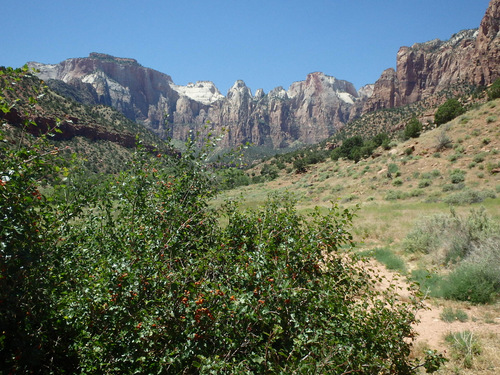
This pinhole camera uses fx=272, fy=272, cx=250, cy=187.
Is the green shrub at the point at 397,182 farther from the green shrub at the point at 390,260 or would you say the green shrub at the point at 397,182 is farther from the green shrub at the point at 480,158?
the green shrub at the point at 390,260

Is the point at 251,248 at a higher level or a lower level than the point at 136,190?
lower

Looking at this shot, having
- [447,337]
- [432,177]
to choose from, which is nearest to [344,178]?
[432,177]

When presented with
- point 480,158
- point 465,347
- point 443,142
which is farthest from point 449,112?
point 465,347

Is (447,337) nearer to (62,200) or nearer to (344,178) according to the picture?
(62,200)

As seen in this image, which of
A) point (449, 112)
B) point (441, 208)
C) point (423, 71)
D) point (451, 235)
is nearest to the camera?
point (451, 235)

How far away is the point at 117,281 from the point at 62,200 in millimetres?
1627

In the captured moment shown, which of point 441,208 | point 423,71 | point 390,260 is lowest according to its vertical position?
point 390,260

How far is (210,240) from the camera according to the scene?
13.7 ft

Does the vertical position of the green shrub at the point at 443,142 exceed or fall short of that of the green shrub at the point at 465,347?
it exceeds it

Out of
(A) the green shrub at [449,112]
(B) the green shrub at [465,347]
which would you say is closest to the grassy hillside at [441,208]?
(B) the green shrub at [465,347]

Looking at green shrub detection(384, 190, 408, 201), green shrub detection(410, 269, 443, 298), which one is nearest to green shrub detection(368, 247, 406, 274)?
green shrub detection(410, 269, 443, 298)

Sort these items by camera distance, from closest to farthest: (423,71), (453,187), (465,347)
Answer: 1. (465,347)
2. (453,187)
3. (423,71)

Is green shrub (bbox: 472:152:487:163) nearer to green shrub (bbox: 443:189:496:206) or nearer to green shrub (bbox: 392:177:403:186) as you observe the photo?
green shrub (bbox: 392:177:403:186)

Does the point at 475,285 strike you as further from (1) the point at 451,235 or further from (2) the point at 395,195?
(2) the point at 395,195
